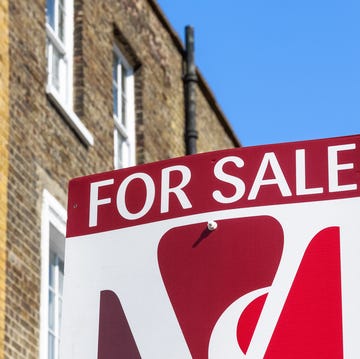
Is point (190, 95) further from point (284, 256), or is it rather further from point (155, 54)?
point (284, 256)

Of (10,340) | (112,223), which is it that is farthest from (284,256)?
(10,340)

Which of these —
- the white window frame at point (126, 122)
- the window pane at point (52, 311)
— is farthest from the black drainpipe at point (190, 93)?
the window pane at point (52, 311)

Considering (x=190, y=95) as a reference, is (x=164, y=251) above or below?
below

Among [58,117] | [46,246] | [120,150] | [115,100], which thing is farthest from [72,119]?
[115,100]

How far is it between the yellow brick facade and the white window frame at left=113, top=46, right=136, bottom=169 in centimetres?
330

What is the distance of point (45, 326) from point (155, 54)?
19.8 feet

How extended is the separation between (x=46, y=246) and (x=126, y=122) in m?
4.12

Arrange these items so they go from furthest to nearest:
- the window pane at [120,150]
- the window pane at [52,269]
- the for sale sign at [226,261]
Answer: the window pane at [120,150]
the window pane at [52,269]
the for sale sign at [226,261]

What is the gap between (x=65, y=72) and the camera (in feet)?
41.8

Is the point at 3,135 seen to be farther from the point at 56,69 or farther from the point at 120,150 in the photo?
the point at 120,150

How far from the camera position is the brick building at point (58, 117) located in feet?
33.2

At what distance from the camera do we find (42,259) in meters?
10.6

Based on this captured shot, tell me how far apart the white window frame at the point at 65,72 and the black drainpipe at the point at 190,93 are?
3400 millimetres

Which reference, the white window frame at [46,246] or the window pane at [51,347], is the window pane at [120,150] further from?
the window pane at [51,347]
